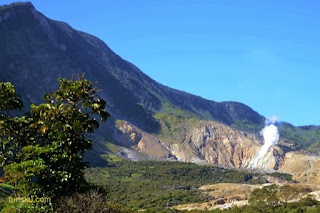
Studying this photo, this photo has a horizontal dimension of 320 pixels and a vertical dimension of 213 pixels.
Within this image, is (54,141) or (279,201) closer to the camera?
(54,141)

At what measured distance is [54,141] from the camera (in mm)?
35125

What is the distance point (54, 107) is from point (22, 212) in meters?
10.6

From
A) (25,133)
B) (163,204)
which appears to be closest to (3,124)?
(25,133)

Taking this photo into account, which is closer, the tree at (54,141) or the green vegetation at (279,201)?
the tree at (54,141)

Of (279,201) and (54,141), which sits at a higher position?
(54,141)

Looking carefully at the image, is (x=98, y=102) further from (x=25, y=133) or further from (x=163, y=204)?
(x=163, y=204)

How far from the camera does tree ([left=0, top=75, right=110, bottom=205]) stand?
101ft

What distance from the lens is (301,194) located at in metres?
120

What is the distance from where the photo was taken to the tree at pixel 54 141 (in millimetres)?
30844

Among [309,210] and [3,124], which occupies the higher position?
[3,124]

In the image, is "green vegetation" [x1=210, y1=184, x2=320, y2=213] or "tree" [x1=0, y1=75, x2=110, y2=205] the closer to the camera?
"tree" [x1=0, y1=75, x2=110, y2=205]

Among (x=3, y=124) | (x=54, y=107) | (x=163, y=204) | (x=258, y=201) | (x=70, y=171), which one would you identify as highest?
(x=54, y=107)

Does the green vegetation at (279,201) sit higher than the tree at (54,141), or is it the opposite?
the tree at (54,141)

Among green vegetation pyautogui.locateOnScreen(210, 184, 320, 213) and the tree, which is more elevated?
the tree
